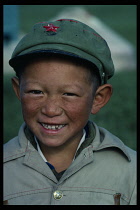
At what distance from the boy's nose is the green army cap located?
33 cm

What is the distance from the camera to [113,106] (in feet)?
18.6

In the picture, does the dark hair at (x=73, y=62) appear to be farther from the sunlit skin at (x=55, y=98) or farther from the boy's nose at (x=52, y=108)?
the boy's nose at (x=52, y=108)

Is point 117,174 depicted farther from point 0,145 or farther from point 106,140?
point 0,145

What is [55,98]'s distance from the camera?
2205mm

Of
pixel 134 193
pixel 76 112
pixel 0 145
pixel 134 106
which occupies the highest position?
pixel 134 106

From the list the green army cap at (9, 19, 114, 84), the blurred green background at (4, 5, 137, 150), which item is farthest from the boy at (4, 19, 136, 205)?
the blurred green background at (4, 5, 137, 150)

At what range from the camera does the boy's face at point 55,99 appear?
7.20 feet

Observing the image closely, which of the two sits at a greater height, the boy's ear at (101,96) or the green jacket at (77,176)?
the boy's ear at (101,96)

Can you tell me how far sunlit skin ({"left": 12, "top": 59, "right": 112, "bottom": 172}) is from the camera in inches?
86.4

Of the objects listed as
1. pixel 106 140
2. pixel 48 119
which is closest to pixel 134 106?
pixel 106 140

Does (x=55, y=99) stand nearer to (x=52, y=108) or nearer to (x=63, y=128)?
(x=52, y=108)

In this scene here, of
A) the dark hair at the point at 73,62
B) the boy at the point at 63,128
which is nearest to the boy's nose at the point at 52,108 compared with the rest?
the boy at the point at 63,128

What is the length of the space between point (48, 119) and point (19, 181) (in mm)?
512

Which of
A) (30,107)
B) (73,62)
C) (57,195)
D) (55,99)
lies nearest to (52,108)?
(55,99)
